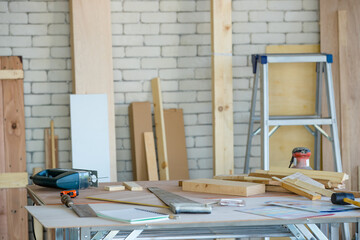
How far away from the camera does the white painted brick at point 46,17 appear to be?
4.43m

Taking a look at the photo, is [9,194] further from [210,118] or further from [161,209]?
[161,209]

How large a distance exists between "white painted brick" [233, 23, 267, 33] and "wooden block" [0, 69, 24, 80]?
170cm

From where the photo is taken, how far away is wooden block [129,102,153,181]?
14.4ft

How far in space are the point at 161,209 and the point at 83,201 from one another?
0.43 meters

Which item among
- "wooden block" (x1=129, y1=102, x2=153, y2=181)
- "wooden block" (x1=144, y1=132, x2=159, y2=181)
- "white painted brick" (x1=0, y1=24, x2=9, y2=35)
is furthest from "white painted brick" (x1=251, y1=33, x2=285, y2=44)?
"white painted brick" (x1=0, y1=24, x2=9, y2=35)

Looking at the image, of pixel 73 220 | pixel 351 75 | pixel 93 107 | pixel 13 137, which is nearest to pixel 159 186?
pixel 73 220

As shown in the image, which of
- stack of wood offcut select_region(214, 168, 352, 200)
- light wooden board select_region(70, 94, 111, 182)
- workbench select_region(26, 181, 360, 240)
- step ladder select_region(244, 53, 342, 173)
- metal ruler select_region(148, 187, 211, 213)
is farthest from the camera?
light wooden board select_region(70, 94, 111, 182)

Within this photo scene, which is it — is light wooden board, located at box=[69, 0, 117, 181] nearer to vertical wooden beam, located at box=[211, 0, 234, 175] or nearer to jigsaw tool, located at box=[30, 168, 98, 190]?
vertical wooden beam, located at box=[211, 0, 234, 175]

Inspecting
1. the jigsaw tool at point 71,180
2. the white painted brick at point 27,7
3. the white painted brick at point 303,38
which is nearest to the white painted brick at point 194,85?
the white painted brick at point 303,38

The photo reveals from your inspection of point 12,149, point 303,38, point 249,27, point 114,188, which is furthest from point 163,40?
point 114,188

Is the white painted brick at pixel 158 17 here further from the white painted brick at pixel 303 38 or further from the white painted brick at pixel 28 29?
the white painted brick at pixel 303 38

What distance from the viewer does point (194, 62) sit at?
4.59 m

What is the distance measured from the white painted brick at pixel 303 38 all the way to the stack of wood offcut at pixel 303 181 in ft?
6.59

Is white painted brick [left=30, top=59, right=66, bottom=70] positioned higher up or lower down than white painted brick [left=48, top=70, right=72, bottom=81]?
higher up
